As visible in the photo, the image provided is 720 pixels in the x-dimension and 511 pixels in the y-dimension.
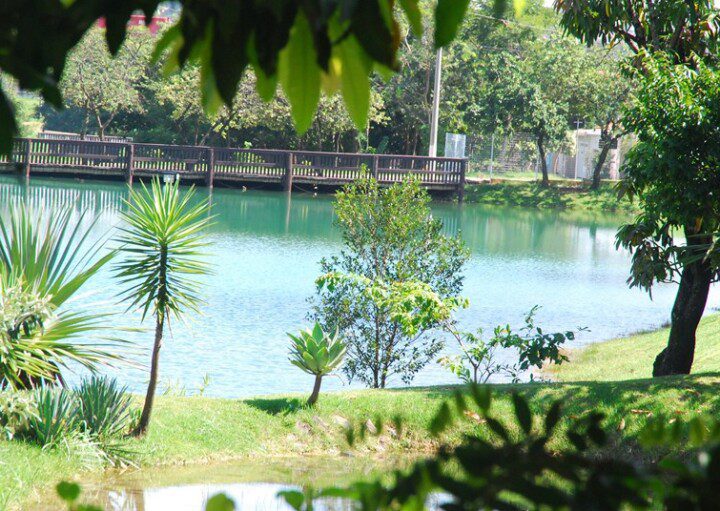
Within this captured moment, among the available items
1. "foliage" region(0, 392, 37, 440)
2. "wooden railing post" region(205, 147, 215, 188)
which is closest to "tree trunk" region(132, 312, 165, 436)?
"foliage" region(0, 392, 37, 440)

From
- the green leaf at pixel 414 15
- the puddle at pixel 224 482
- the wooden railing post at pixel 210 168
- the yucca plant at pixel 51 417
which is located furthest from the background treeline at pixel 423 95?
the green leaf at pixel 414 15

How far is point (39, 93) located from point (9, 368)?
5859mm

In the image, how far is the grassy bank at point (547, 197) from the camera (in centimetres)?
3828

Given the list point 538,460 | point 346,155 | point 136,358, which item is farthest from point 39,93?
point 346,155

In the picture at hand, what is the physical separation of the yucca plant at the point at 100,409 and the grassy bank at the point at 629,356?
6.10 meters

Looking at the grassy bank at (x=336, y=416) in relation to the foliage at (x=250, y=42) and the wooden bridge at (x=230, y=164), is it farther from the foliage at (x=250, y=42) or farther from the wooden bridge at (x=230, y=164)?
the wooden bridge at (x=230, y=164)

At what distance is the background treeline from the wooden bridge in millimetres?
1983

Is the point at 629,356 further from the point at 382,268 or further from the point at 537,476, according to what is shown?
the point at 537,476

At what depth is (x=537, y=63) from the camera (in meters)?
40.2

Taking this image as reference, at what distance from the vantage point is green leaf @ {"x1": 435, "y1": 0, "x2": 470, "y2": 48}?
3.50ft

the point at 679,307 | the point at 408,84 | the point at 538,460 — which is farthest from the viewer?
the point at 408,84

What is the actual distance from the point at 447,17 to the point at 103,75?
39555 millimetres

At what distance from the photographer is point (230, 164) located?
36375 millimetres

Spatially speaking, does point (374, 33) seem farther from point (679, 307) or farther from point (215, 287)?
point (215, 287)
